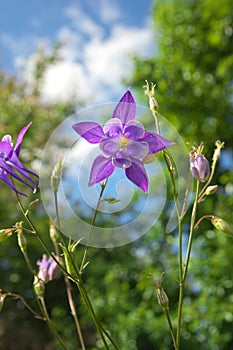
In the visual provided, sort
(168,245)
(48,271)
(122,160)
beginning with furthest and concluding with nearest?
(168,245), (48,271), (122,160)

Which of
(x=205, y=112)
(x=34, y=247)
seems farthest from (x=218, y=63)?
(x=34, y=247)

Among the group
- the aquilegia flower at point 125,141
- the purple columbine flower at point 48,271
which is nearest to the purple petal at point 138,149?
the aquilegia flower at point 125,141

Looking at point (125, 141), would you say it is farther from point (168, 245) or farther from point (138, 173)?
point (168, 245)

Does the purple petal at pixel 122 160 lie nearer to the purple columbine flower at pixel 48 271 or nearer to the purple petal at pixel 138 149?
the purple petal at pixel 138 149

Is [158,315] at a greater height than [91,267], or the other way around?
[91,267]

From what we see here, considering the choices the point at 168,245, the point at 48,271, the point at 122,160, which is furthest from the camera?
the point at 168,245

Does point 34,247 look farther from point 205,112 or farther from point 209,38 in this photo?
point 209,38

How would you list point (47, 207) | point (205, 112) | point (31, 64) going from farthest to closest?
1. point (31, 64)
2. point (205, 112)
3. point (47, 207)

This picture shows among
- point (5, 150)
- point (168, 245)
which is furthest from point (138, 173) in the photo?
point (168, 245)
